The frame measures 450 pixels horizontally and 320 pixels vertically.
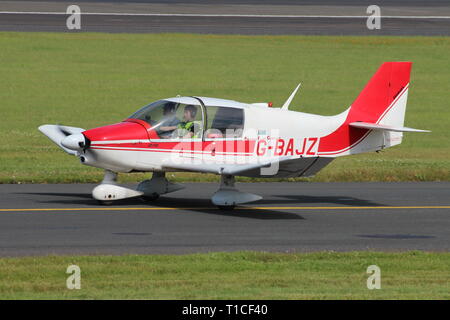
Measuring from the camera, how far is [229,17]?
155ft

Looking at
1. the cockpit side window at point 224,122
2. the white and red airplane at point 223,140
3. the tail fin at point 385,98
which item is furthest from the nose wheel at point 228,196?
the tail fin at point 385,98

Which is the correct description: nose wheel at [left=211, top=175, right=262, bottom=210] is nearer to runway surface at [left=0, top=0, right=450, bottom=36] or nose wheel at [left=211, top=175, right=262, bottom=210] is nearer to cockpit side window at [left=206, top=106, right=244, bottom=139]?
cockpit side window at [left=206, top=106, right=244, bottom=139]

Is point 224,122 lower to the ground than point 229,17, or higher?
lower

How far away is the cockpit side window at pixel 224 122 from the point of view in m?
16.4

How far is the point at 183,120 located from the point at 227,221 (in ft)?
6.45

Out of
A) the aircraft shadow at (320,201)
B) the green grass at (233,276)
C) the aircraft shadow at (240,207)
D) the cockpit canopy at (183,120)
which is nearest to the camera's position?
the green grass at (233,276)

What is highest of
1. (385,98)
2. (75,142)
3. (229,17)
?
(229,17)

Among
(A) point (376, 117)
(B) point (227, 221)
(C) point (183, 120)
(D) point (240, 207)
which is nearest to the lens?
(B) point (227, 221)

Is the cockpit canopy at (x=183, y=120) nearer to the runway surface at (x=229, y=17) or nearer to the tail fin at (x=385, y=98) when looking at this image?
the tail fin at (x=385, y=98)

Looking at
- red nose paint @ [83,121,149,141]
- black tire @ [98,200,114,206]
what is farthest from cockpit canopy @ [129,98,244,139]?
black tire @ [98,200,114,206]

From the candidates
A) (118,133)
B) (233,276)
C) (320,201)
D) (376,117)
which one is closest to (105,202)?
(118,133)

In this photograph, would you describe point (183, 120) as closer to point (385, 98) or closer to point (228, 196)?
point (228, 196)

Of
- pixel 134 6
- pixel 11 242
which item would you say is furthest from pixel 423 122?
pixel 134 6

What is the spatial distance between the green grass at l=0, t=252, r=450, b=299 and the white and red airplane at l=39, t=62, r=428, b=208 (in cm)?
307
